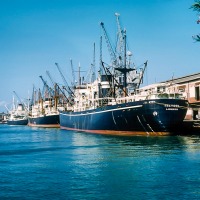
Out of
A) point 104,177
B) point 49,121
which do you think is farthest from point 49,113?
point 104,177

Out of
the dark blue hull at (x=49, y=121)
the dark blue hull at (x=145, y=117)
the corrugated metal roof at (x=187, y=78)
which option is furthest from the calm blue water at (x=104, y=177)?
the dark blue hull at (x=49, y=121)

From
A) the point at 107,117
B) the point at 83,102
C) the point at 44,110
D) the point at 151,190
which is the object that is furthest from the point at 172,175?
the point at 44,110

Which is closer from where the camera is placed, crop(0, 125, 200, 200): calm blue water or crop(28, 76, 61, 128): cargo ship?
crop(0, 125, 200, 200): calm blue water

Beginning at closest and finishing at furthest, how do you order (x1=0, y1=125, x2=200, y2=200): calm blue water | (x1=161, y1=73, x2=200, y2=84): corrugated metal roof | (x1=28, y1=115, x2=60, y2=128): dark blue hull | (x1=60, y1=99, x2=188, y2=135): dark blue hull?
1. (x1=0, y1=125, x2=200, y2=200): calm blue water
2. (x1=60, y1=99, x2=188, y2=135): dark blue hull
3. (x1=161, y1=73, x2=200, y2=84): corrugated metal roof
4. (x1=28, y1=115, x2=60, y2=128): dark blue hull

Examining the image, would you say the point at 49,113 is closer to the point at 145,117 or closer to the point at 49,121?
the point at 49,121

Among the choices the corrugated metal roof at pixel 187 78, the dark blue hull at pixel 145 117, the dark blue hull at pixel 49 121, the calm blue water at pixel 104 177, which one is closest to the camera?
the calm blue water at pixel 104 177

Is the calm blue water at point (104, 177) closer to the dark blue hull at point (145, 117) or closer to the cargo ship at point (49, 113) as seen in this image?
the dark blue hull at point (145, 117)

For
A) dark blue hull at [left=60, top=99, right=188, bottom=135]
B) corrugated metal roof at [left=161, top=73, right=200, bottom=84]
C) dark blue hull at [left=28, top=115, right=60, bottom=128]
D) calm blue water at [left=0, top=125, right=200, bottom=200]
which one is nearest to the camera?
calm blue water at [left=0, top=125, right=200, bottom=200]

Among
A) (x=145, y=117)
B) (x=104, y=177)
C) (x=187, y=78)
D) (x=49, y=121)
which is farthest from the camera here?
(x=49, y=121)

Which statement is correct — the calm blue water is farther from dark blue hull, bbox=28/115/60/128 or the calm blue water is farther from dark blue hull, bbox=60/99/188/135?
dark blue hull, bbox=28/115/60/128

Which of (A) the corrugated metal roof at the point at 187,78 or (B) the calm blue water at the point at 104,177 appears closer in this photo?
(B) the calm blue water at the point at 104,177

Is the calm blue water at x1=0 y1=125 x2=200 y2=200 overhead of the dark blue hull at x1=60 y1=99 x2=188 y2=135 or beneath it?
beneath

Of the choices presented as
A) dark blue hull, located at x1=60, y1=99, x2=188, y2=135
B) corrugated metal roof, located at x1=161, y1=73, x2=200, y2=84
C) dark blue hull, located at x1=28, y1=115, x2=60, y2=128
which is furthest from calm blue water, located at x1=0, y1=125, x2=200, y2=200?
dark blue hull, located at x1=28, y1=115, x2=60, y2=128

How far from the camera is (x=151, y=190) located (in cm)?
1900
